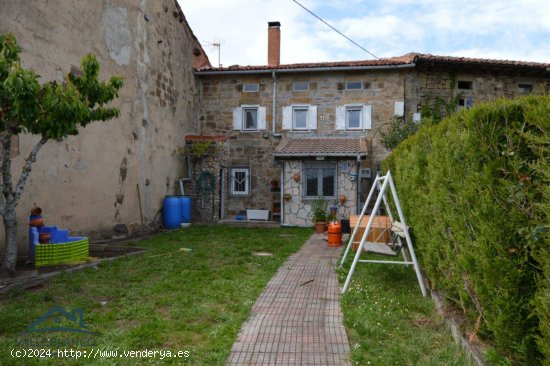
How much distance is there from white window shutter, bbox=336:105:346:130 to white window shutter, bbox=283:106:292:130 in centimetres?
172

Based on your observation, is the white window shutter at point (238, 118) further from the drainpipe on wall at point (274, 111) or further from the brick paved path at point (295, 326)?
the brick paved path at point (295, 326)

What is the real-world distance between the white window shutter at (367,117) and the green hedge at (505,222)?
11.5m

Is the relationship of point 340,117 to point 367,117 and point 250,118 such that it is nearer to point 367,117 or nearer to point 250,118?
point 367,117

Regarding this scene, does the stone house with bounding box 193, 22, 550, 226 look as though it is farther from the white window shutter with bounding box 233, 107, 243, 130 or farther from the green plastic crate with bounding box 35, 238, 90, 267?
the green plastic crate with bounding box 35, 238, 90, 267

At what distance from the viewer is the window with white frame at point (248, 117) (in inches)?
611

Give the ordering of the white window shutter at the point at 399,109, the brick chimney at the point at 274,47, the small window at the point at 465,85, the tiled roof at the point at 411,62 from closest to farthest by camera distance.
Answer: the tiled roof at the point at 411,62 < the white window shutter at the point at 399,109 < the small window at the point at 465,85 < the brick chimney at the point at 274,47

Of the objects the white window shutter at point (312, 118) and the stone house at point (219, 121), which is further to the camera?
the white window shutter at point (312, 118)

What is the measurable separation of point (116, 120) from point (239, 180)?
6237mm

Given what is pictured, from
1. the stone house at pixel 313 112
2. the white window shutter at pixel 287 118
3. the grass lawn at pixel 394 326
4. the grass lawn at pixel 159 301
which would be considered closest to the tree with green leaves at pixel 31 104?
the grass lawn at pixel 159 301

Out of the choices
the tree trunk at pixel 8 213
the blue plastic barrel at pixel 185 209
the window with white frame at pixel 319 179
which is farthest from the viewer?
the window with white frame at pixel 319 179

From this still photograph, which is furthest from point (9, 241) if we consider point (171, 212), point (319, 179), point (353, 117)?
point (353, 117)

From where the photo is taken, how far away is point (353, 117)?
49.6 ft

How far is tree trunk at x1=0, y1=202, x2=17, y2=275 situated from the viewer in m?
5.69

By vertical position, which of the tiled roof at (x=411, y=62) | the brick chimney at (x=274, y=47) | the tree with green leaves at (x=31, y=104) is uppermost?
the brick chimney at (x=274, y=47)
